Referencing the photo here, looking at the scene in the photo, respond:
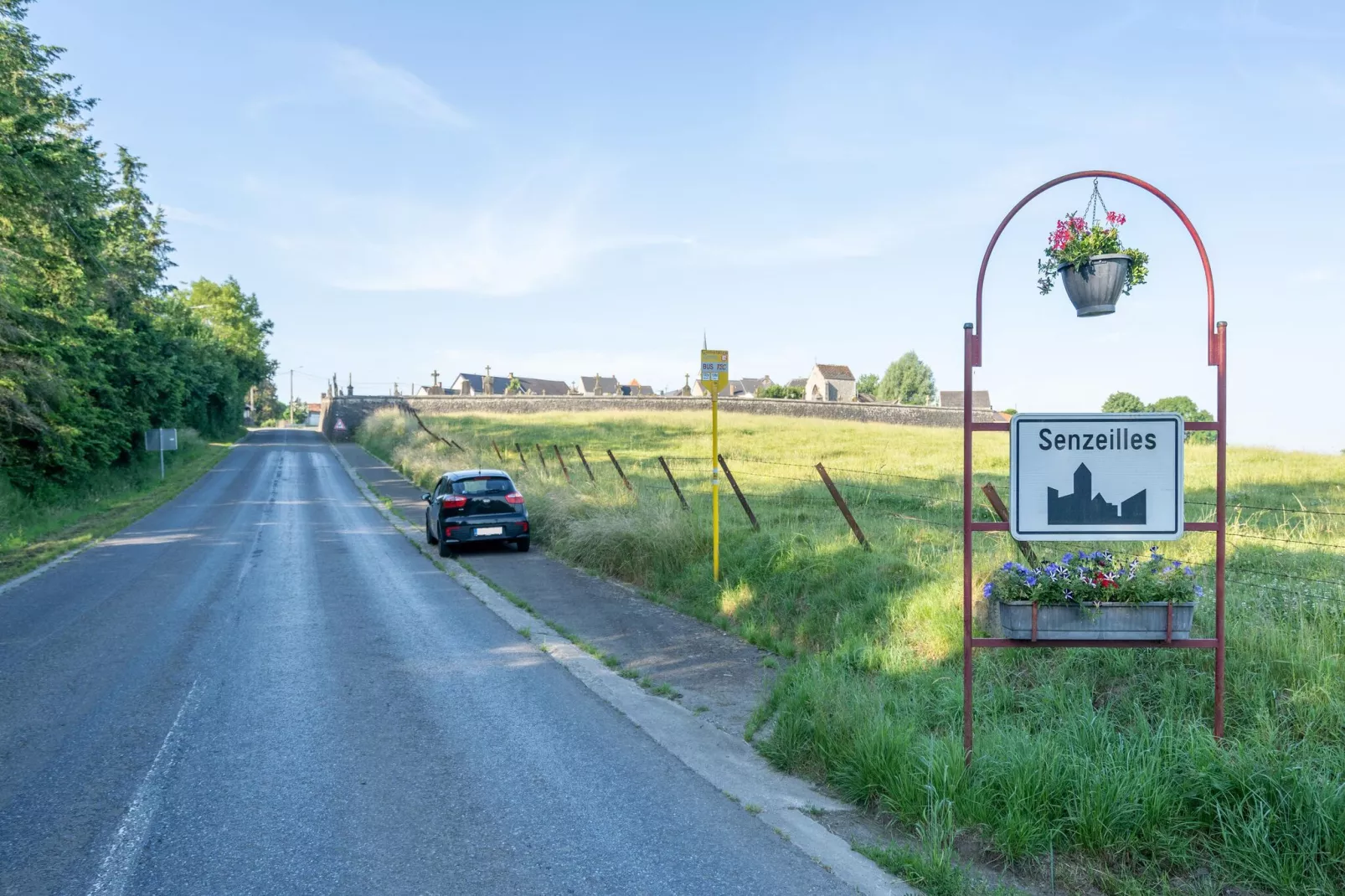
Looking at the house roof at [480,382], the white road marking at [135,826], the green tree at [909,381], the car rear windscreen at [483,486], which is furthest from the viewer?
the house roof at [480,382]

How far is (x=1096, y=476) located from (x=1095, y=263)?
3.78 feet

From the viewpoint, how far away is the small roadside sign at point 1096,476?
457 centimetres

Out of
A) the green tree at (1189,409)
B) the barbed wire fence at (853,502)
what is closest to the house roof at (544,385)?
the green tree at (1189,409)

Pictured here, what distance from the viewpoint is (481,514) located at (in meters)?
15.4

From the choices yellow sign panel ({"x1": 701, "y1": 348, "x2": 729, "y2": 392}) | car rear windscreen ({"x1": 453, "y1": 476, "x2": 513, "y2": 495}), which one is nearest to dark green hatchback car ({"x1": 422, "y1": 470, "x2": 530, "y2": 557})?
car rear windscreen ({"x1": 453, "y1": 476, "x2": 513, "y2": 495})

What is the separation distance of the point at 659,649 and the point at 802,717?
121 inches

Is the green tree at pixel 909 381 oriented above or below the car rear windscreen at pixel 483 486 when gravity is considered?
above

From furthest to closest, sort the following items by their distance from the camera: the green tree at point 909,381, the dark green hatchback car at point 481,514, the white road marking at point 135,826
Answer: the green tree at point 909,381 < the dark green hatchback car at point 481,514 < the white road marking at point 135,826

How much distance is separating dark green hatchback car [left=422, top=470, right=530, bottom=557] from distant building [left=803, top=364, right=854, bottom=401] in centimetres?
9796

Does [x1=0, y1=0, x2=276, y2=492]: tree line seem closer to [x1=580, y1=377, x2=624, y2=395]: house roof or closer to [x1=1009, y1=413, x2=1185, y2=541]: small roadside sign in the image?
[x1=1009, y1=413, x2=1185, y2=541]: small roadside sign

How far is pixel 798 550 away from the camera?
9820 millimetres

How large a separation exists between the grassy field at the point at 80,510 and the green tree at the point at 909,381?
86.8 metres

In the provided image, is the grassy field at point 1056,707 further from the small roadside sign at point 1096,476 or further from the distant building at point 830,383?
the distant building at point 830,383

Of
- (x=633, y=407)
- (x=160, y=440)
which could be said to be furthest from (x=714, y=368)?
(x=633, y=407)
